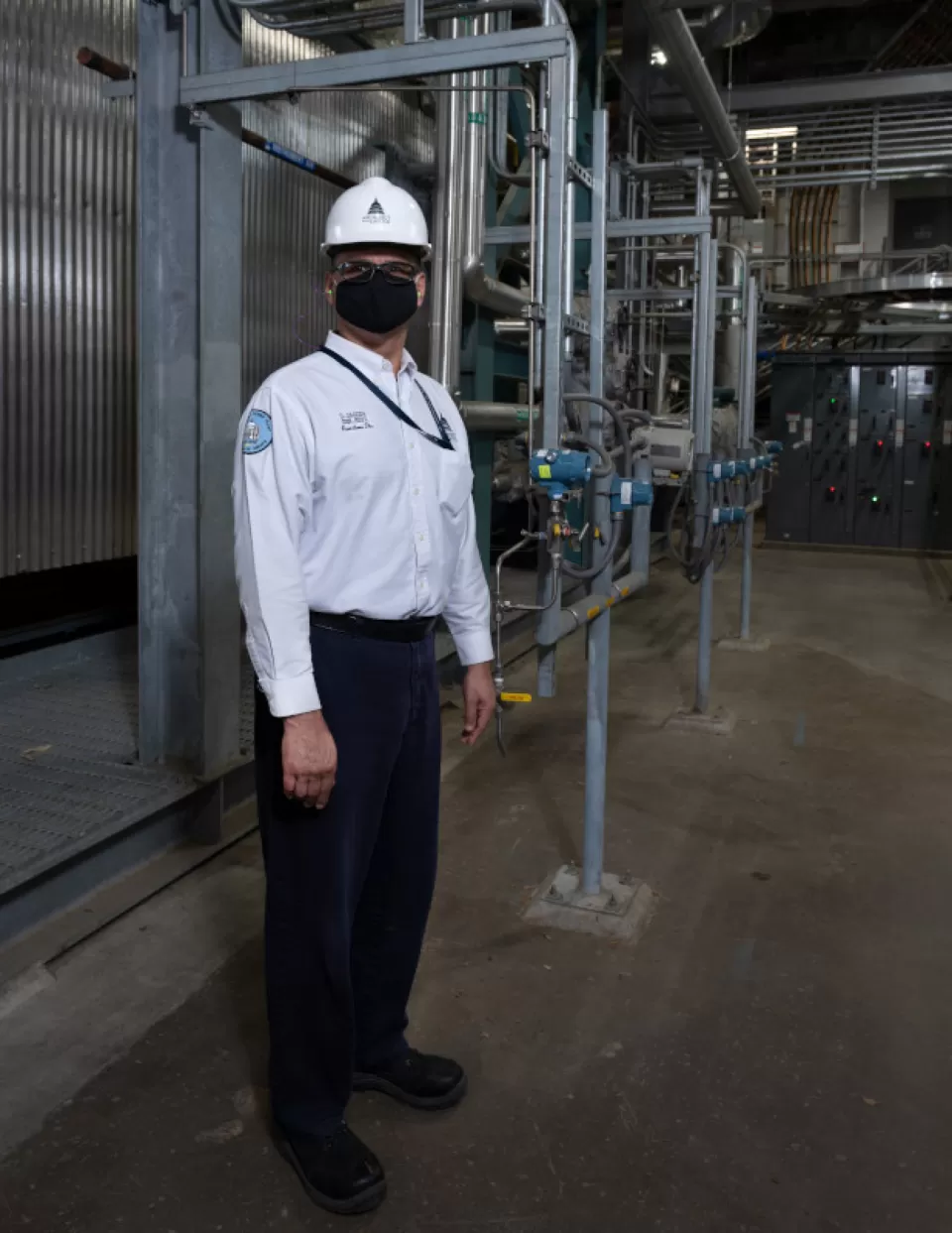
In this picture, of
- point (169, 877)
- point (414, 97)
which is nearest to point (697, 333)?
point (414, 97)

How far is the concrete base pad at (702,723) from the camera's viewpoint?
4.66 meters

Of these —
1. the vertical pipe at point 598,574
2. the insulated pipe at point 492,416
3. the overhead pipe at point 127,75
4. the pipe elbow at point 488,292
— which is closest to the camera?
the vertical pipe at point 598,574

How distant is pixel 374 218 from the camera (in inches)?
70.0

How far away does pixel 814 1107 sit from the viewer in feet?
6.81

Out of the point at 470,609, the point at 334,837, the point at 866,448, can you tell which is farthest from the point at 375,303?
the point at 866,448

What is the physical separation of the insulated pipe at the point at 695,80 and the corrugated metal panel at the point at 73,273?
1.68 metres

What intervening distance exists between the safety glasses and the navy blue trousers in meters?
0.59

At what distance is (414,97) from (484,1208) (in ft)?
18.0

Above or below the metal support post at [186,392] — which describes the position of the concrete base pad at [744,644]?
below

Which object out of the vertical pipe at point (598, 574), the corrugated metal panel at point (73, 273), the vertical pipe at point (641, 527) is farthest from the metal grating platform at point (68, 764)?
the vertical pipe at point (641, 527)

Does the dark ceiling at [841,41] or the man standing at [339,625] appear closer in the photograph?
the man standing at [339,625]

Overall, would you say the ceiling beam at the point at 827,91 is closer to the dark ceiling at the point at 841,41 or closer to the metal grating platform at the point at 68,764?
the dark ceiling at the point at 841,41

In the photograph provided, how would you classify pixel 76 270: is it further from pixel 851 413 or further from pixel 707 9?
pixel 851 413

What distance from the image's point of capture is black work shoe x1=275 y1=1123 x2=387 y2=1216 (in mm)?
1760
